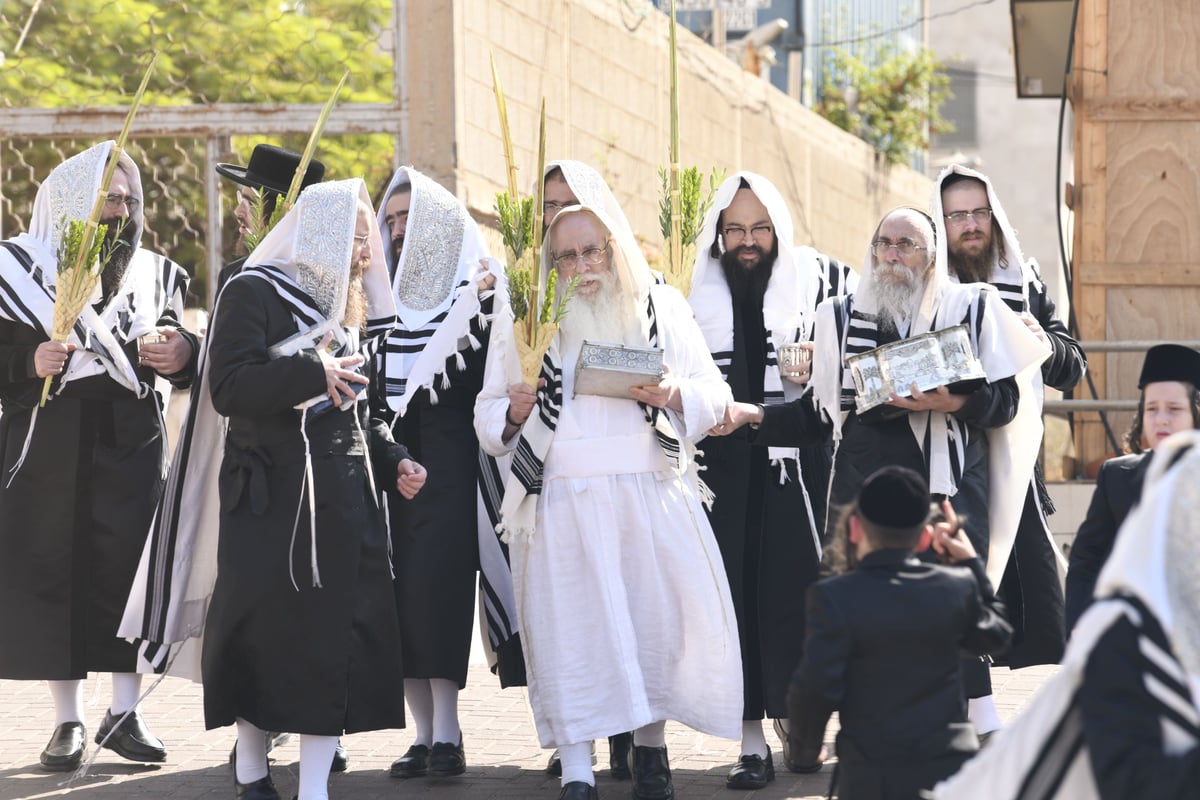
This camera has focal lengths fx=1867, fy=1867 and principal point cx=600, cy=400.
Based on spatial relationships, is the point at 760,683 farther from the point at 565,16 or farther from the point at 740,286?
the point at 565,16

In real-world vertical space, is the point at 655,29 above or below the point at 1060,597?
above

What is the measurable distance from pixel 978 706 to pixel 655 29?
892cm

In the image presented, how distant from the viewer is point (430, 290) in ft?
23.1

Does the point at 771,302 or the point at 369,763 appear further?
the point at 369,763

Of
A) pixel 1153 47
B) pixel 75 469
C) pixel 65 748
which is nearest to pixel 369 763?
pixel 65 748

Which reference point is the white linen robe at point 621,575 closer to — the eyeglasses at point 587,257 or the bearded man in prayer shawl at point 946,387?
the eyeglasses at point 587,257

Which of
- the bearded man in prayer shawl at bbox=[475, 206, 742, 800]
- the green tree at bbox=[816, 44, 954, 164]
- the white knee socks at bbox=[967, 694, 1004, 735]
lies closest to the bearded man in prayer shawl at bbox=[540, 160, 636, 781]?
the bearded man in prayer shawl at bbox=[475, 206, 742, 800]

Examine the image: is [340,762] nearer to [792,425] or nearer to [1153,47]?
[792,425]

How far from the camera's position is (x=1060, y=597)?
22.1ft

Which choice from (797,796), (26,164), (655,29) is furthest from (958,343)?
(655,29)

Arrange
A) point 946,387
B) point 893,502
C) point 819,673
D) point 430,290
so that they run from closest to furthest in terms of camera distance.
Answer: point 819,673
point 893,502
point 946,387
point 430,290

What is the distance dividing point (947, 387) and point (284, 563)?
7.34 feet

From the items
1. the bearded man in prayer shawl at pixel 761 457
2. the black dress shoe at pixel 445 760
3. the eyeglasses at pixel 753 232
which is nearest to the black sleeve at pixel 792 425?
the bearded man in prayer shawl at pixel 761 457

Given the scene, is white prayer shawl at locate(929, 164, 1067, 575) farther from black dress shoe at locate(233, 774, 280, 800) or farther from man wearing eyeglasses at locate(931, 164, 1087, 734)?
black dress shoe at locate(233, 774, 280, 800)
